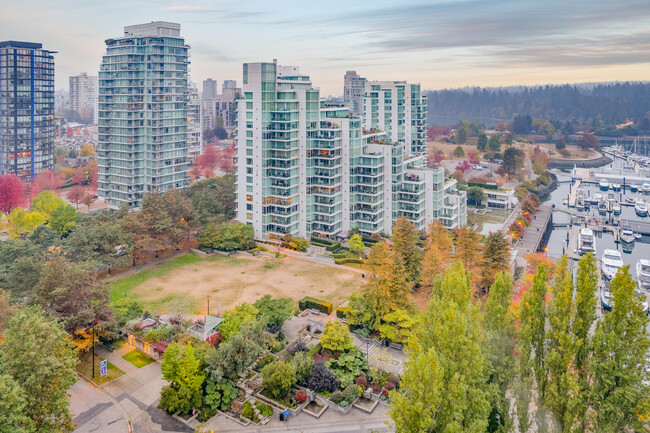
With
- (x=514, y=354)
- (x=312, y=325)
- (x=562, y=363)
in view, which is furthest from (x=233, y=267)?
(x=562, y=363)

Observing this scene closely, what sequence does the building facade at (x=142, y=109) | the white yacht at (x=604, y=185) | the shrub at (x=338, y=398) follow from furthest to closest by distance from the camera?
1. the white yacht at (x=604, y=185)
2. the building facade at (x=142, y=109)
3. the shrub at (x=338, y=398)

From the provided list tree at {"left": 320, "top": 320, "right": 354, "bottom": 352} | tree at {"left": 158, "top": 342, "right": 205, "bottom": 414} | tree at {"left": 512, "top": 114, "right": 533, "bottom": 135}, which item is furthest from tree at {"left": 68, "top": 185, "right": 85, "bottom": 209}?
tree at {"left": 512, "top": 114, "right": 533, "bottom": 135}

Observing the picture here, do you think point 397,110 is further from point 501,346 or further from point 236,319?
point 501,346

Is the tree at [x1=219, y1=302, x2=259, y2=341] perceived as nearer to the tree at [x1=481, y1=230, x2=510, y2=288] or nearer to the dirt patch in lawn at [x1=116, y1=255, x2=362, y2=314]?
the dirt patch in lawn at [x1=116, y1=255, x2=362, y2=314]

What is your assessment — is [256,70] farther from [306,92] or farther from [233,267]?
[233,267]

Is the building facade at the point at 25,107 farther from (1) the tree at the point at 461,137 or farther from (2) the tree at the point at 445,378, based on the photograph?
(1) the tree at the point at 461,137

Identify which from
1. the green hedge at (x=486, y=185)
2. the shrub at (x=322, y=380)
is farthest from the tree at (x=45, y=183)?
the green hedge at (x=486, y=185)
